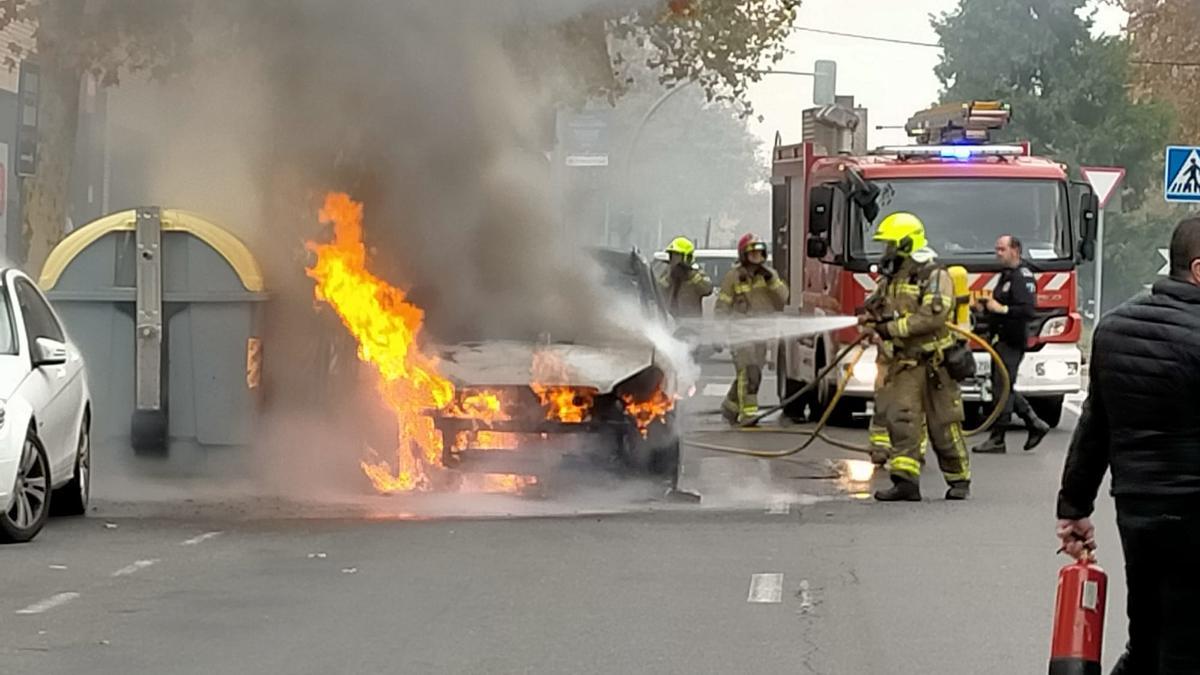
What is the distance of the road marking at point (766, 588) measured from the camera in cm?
912

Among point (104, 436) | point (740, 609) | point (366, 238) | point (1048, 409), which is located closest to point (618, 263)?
point (366, 238)

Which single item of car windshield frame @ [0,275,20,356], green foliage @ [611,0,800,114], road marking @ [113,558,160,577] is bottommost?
road marking @ [113,558,160,577]

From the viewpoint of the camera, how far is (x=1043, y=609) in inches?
352

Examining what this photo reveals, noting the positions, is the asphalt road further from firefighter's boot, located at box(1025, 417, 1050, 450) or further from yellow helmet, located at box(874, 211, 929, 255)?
firefighter's boot, located at box(1025, 417, 1050, 450)

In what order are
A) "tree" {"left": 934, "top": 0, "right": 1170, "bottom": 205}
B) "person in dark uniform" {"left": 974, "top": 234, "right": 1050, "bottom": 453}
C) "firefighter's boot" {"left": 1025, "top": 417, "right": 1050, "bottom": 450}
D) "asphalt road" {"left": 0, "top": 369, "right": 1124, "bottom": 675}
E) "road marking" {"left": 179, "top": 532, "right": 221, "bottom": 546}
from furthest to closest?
"tree" {"left": 934, "top": 0, "right": 1170, "bottom": 205} < "firefighter's boot" {"left": 1025, "top": 417, "right": 1050, "bottom": 450} < "person in dark uniform" {"left": 974, "top": 234, "right": 1050, "bottom": 453} < "road marking" {"left": 179, "top": 532, "right": 221, "bottom": 546} < "asphalt road" {"left": 0, "top": 369, "right": 1124, "bottom": 675}

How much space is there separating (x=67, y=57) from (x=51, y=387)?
8.27 m

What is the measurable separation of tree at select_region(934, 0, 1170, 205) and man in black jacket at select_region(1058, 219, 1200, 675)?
4317 cm

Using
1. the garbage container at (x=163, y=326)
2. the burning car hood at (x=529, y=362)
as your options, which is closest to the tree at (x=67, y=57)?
the garbage container at (x=163, y=326)

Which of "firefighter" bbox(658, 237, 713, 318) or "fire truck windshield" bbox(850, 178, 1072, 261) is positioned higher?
"fire truck windshield" bbox(850, 178, 1072, 261)

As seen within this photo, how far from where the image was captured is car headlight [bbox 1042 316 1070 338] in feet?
59.1

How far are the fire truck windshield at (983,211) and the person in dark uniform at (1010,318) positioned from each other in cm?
138

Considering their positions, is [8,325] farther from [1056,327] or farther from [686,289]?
[686,289]

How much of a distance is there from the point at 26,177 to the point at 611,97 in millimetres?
5962

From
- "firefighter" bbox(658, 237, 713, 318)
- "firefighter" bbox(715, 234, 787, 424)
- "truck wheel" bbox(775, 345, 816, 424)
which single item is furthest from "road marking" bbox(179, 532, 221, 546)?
"firefighter" bbox(658, 237, 713, 318)
